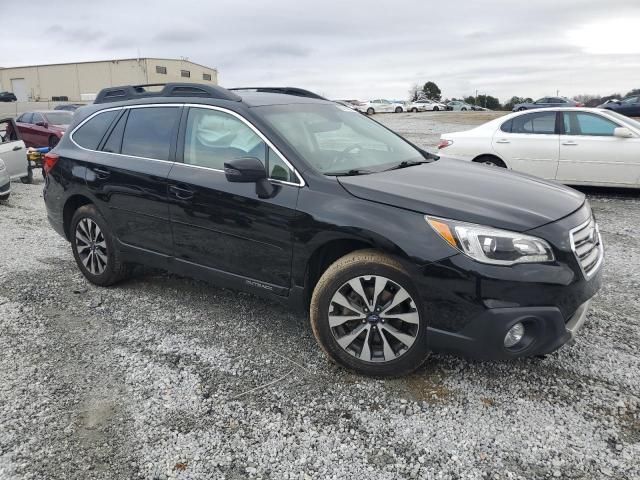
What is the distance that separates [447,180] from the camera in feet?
11.6

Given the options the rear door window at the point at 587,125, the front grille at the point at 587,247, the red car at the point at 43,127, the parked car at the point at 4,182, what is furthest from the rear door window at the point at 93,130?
the red car at the point at 43,127

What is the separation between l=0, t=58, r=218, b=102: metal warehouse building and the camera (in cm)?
6456

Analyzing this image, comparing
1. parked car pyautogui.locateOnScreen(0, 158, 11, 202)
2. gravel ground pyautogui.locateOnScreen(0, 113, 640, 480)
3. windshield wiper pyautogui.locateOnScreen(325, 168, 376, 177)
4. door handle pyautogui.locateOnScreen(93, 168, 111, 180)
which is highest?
windshield wiper pyautogui.locateOnScreen(325, 168, 376, 177)

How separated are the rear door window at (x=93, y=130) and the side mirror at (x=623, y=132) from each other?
7177mm

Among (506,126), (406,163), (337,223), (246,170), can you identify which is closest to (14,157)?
(246,170)

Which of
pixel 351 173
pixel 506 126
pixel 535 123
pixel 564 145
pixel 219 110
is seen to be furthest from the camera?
pixel 506 126

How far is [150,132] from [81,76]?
71037 millimetres

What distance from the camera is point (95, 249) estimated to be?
4836mm

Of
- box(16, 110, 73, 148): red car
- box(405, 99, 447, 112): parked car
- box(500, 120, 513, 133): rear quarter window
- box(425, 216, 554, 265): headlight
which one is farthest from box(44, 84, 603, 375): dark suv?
box(405, 99, 447, 112): parked car

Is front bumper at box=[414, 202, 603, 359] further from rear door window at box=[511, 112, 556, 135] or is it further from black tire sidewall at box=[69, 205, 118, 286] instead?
rear door window at box=[511, 112, 556, 135]

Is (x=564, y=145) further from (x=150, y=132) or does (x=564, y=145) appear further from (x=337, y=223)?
(x=150, y=132)

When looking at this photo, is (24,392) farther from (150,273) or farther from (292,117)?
(292,117)

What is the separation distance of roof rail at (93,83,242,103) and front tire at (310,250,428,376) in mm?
1638

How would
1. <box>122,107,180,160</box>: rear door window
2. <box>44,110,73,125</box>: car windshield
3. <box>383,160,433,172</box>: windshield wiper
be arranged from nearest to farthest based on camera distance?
<box>383,160,433,172</box>: windshield wiper
<box>122,107,180,160</box>: rear door window
<box>44,110,73,125</box>: car windshield
